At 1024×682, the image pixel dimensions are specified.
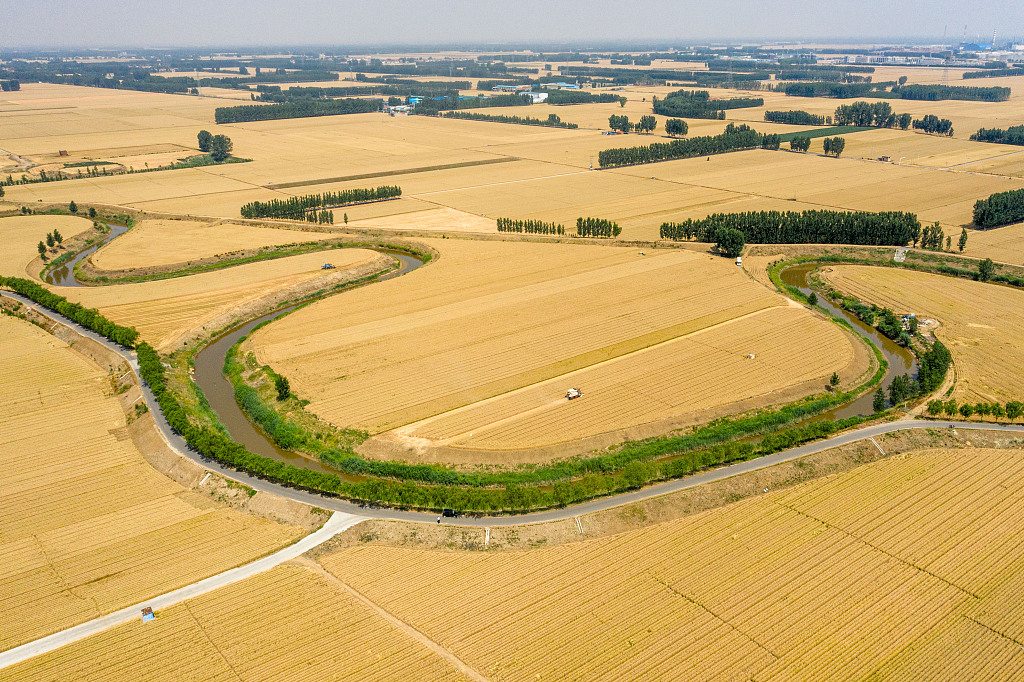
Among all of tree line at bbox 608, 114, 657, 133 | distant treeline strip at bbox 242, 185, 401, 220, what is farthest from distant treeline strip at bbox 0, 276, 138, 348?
tree line at bbox 608, 114, 657, 133

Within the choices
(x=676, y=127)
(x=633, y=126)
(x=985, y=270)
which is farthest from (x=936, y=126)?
(x=985, y=270)

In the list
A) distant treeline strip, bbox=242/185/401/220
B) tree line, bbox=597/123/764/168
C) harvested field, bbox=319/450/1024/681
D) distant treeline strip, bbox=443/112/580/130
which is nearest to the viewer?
harvested field, bbox=319/450/1024/681

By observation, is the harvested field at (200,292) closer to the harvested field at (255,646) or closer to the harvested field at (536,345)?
the harvested field at (536,345)

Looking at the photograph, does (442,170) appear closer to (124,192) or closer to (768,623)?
(124,192)

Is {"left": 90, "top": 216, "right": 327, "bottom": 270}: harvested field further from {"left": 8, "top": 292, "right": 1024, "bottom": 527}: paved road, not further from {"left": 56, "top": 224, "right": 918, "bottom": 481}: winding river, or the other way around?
{"left": 8, "top": 292, "right": 1024, "bottom": 527}: paved road

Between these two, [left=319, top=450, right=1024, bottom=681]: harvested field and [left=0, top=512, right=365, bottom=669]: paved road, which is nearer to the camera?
[left=319, top=450, right=1024, bottom=681]: harvested field

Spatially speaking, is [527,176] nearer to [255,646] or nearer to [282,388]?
[282,388]

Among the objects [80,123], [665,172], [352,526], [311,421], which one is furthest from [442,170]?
[80,123]
